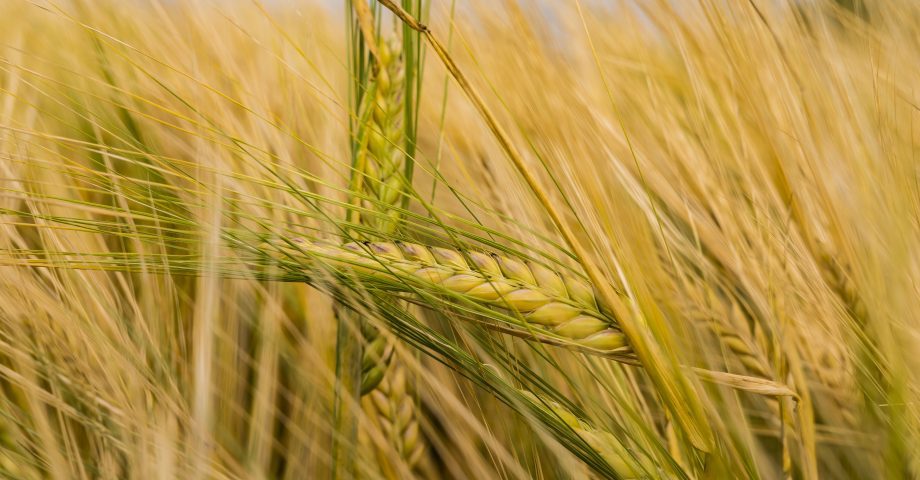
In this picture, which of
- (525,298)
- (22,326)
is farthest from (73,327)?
(525,298)

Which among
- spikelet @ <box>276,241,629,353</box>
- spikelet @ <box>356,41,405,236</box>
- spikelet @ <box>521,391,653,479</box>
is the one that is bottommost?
spikelet @ <box>521,391,653,479</box>

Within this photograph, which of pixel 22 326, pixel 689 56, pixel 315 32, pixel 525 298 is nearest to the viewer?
pixel 525 298

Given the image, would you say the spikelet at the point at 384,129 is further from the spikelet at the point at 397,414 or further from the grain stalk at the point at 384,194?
the spikelet at the point at 397,414

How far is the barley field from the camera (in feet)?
1.33

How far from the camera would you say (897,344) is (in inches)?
18.7

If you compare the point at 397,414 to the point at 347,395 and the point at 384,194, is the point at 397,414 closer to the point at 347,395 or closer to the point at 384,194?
the point at 347,395

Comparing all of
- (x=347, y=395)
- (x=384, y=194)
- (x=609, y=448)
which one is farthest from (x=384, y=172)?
(x=609, y=448)

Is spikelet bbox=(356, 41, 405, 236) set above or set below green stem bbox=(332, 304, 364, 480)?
above

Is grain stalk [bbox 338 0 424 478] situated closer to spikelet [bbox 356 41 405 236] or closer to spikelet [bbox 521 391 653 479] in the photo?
spikelet [bbox 356 41 405 236]

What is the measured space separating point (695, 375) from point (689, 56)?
341 millimetres

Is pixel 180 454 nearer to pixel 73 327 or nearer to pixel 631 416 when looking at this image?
pixel 73 327

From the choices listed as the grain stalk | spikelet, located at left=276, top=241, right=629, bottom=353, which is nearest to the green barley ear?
the grain stalk

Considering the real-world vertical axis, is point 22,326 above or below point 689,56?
below

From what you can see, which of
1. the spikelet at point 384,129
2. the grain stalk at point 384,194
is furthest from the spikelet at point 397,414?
the spikelet at point 384,129
